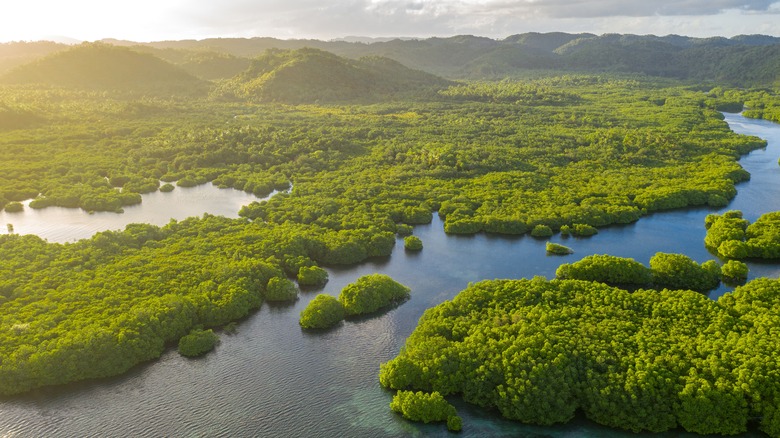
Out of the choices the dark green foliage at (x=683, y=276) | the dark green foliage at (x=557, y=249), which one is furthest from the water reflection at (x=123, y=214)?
the dark green foliage at (x=683, y=276)

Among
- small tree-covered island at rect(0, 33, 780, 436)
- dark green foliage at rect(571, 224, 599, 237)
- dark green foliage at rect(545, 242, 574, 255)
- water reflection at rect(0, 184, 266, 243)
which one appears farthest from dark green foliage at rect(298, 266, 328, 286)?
dark green foliage at rect(571, 224, 599, 237)

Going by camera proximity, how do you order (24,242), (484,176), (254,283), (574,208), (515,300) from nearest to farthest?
(515,300), (254,283), (24,242), (574,208), (484,176)

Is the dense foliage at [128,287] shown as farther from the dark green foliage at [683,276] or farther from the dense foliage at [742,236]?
the dense foliage at [742,236]

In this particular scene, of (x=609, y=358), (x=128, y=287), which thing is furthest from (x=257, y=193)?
(x=609, y=358)

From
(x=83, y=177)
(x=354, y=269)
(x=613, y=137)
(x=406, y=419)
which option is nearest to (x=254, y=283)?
(x=354, y=269)

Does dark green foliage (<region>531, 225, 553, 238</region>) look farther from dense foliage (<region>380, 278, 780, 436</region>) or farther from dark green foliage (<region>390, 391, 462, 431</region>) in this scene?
dark green foliage (<region>390, 391, 462, 431</region>)

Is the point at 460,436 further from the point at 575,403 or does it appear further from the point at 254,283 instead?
the point at 254,283

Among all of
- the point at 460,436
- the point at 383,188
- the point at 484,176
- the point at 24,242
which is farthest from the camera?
the point at 484,176
